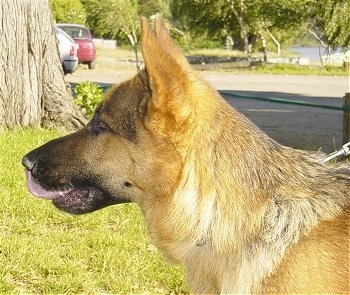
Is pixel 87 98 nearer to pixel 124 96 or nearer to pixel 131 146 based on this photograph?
pixel 124 96

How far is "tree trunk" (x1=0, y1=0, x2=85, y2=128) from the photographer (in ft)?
32.7

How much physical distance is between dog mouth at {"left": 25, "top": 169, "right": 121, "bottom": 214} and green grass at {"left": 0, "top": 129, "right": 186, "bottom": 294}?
107 cm

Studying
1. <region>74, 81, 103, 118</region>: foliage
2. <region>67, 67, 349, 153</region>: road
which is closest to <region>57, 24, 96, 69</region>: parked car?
<region>67, 67, 349, 153</region>: road

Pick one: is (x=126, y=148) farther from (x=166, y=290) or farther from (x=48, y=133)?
(x=48, y=133)

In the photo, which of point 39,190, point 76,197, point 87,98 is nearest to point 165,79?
point 76,197

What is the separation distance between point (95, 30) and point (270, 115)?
32.6 m

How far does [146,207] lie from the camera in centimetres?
389

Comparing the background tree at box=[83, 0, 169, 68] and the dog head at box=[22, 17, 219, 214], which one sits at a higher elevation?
the dog head at box=[22, 17, 219, 214]

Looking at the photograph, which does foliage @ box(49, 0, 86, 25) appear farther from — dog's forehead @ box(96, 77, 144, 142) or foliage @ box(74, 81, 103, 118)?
dog's forehead @ box(96, 77, 144, 142)

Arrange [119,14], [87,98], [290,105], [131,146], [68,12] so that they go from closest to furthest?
[131,146] < [87,98] < [290,105] < [119,14] < [68,12]

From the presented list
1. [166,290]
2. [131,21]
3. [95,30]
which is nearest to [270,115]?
[166,290]

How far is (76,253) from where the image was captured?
222 inches

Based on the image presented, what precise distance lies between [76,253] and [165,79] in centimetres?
245

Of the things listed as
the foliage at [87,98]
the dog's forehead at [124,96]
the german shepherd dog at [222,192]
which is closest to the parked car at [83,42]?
the foliage at [87,98]
